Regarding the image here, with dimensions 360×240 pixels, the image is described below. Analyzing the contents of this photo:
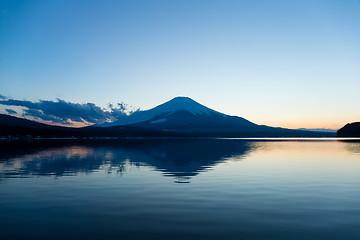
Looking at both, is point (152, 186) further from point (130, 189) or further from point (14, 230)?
point (14, 230)

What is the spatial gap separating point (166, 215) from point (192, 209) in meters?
1.90

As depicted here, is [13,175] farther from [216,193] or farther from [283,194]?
[283,194]

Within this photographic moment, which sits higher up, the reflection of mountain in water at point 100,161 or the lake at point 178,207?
the reflection of mountain in water at point 100,161

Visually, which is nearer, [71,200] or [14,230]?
[14,230]

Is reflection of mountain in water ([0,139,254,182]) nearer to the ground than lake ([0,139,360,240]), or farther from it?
farther from it

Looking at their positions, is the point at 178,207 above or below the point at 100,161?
below

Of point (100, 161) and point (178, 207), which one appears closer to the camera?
point (178, 207)

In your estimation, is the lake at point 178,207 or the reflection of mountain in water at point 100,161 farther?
the reflection of mountain in water at point 100,161

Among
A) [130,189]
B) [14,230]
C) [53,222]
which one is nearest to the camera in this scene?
[14,230]

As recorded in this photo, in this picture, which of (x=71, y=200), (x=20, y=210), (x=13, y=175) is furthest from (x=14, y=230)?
(x=13, y=175)

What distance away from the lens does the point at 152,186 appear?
24.8 metres

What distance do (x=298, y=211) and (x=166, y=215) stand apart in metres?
7.29

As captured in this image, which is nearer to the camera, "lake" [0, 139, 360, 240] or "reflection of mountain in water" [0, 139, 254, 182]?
"lake" [0, 139, 360, 240]

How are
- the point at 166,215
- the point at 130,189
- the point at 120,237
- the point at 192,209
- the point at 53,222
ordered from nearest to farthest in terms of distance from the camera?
1. the point at 120,237
2. the point at 53,222
3. the point at 166,215
4. the point at 192,209
5. the point at 130,189
